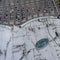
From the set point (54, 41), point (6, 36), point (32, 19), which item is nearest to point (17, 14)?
point (32, 19)

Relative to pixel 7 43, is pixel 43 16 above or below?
above

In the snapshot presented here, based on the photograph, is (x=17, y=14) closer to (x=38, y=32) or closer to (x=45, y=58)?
(x=38, y=32)

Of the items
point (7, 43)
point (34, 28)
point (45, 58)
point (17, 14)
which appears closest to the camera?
point (45, 58)

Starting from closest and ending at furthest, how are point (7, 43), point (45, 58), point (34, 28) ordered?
point (45, 58)
point (7, 43)
point (34, 28)

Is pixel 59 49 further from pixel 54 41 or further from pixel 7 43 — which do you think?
pixel 7 43

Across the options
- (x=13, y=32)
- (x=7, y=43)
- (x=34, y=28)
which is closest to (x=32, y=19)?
(x=34, y=28)

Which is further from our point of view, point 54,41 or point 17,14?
point 17,14

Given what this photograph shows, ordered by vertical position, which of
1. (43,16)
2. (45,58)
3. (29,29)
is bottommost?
(45,58)
